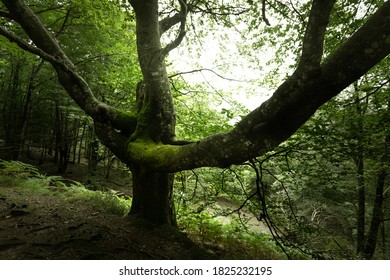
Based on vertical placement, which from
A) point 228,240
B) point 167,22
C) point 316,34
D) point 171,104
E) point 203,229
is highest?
point 167,22

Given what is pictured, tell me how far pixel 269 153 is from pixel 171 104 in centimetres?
218

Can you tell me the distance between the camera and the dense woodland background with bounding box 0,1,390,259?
4012 millimetres

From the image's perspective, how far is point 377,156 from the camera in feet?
13.0

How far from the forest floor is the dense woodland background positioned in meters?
1.24

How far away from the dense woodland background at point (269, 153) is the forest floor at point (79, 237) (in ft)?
4.07

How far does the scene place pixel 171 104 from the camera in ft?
14.8

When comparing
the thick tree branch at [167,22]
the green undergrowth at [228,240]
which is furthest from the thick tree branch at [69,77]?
the green undergrowth at [228,240]

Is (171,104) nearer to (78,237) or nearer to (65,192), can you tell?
(78,237)

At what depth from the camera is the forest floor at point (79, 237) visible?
11.8ft

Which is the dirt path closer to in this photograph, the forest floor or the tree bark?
the forest floor

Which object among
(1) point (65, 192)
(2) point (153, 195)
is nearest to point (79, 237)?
(2) point (153, 195)

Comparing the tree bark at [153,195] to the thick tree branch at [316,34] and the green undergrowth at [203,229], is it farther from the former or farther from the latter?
the thick tree branch at [316,34]
